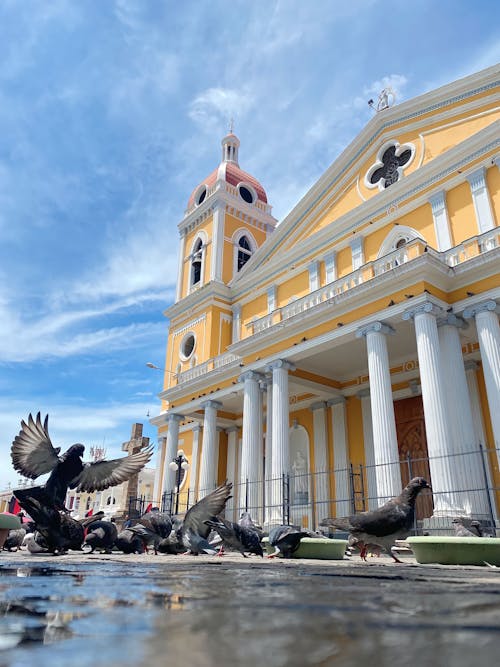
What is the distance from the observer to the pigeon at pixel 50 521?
6.70 metres

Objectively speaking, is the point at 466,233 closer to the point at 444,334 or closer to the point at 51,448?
the point at 444,334

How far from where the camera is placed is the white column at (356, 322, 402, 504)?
11.6m

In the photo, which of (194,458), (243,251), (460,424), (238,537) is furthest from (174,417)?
(238,537)

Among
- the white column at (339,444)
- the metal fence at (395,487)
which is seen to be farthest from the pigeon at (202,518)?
the white column at (339,444)

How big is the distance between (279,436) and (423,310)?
20.0 feet

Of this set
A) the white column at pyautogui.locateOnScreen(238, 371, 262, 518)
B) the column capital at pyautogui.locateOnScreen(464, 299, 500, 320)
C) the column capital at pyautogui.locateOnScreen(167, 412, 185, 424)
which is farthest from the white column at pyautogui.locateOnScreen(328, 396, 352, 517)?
the column capital at pyautogui.locateOnScreen(167, 412, 185, 424)

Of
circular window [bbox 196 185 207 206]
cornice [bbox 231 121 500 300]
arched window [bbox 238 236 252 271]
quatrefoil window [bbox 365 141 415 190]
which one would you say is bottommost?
cornice [bbox 231 121 500 300]

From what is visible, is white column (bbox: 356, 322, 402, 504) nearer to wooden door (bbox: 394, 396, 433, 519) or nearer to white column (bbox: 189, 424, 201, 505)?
wooden door (bbox: 394, 396, 433, 519)

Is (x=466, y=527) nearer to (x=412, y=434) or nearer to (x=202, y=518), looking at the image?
(x=202, y=518)

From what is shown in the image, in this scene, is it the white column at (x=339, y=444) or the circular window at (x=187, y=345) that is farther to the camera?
the circular window at (x=187, y=345)

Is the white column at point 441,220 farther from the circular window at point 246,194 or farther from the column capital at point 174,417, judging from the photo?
the circular window at point 246,194

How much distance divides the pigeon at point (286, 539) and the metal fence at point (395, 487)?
3.03 m

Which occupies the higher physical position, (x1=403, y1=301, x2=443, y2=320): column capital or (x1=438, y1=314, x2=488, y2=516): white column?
(x1=403, y1=301, x2=443, y2=320): column capital

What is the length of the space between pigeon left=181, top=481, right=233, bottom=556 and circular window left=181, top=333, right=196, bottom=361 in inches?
660
